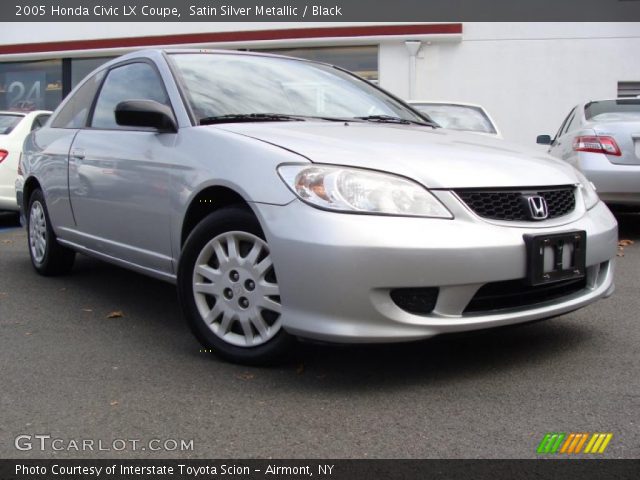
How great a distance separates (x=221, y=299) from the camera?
132 inches

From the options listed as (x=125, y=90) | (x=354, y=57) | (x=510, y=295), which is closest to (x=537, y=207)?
(x=510, y=295)

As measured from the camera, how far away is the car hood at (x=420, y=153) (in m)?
3.08

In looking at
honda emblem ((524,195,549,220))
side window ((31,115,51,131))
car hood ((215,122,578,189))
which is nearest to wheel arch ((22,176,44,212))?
car hood ((215,122,578,189))

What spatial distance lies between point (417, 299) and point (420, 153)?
65cm

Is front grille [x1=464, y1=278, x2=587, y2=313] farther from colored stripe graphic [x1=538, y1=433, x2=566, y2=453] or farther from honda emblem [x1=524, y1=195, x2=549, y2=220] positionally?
colored stripe graphic [x1=538, y1=433, x2=566, y2=453]

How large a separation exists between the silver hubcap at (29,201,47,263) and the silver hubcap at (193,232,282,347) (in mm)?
2497

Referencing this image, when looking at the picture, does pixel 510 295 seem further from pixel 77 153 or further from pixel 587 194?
pixel 77 153

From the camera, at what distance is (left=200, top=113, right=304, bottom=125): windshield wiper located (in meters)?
3.70
